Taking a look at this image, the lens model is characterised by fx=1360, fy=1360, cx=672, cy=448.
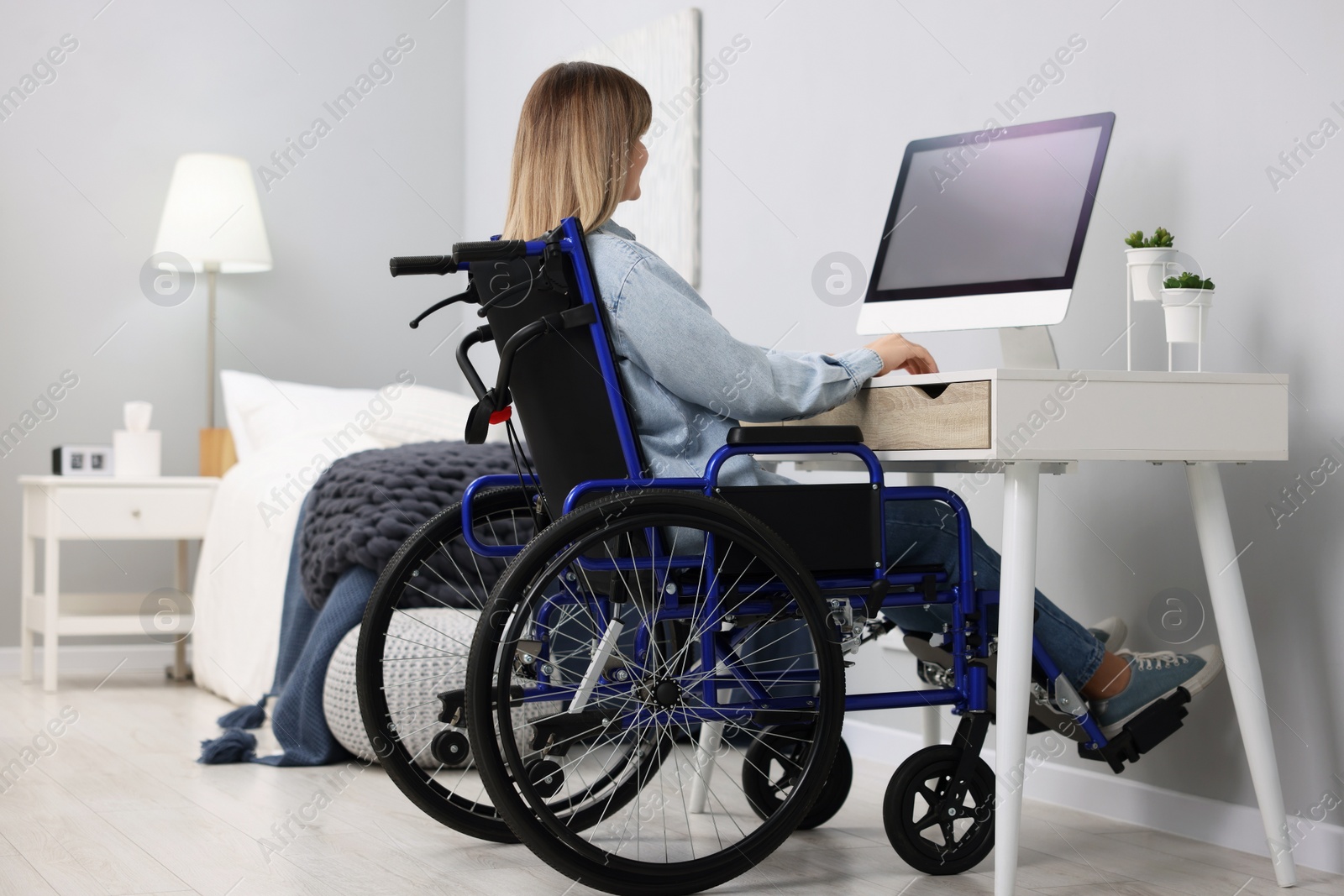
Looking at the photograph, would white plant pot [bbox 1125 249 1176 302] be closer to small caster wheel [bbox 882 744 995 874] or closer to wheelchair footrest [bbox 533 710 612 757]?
small caster wheel [bbox 882 744 995 874]

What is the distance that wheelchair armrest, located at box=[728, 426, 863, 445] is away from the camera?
5.21ft

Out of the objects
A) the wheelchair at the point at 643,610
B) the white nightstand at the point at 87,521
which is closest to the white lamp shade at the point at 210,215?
the white nightstand at the point at 87,521

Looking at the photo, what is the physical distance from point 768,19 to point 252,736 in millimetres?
1905

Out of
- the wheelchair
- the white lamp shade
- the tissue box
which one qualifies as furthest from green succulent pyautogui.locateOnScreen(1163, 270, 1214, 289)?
the white lamp shade

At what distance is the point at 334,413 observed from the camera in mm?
3959

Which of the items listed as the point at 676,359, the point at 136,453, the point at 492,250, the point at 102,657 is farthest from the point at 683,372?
the point at 102,657

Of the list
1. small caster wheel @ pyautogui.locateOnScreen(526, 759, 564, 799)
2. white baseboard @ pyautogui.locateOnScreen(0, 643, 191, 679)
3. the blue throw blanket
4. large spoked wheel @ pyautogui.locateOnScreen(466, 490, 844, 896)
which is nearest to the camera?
large spoked wheel @ pyautogui.locateOnScreen(466, 490, 844, 896)

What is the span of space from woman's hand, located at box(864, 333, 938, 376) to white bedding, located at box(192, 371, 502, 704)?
5.76 ft

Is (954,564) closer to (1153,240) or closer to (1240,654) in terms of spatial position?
(1240,654)

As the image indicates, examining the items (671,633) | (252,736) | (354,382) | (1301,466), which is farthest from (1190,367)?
(354,382)

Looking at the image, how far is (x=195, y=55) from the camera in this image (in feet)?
13.9

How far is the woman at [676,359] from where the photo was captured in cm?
165

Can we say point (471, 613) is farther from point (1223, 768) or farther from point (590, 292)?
point (1223, 768)

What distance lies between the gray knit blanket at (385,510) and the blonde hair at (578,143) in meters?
1.00
